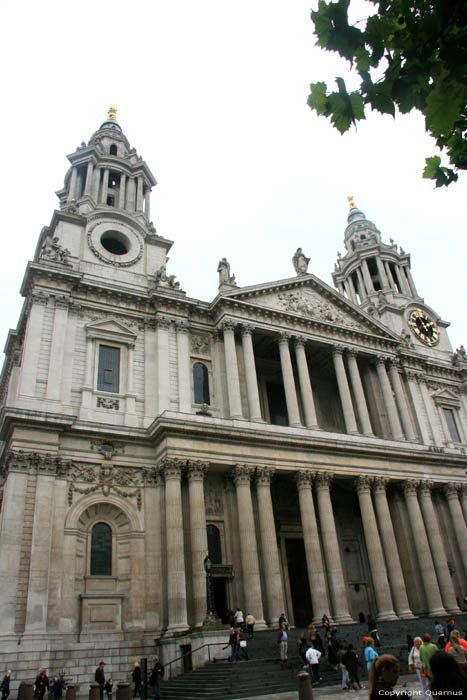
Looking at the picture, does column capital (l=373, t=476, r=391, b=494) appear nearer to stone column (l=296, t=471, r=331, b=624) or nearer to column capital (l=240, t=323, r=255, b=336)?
stone column (l=296, t=471, r=331, b=624)

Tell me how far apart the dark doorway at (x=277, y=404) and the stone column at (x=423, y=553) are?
8.20 m

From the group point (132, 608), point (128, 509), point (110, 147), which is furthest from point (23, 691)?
point (110, 147)

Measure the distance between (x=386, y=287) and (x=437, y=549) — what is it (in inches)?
893

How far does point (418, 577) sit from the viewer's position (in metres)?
30.0

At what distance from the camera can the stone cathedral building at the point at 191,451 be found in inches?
916

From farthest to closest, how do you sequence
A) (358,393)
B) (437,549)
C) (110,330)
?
(358,393)
(437,549)
(110,330)

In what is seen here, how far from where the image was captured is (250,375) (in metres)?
30.7

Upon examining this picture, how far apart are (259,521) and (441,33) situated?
946 inches

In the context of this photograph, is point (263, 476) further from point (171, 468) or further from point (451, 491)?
point (451, 491)

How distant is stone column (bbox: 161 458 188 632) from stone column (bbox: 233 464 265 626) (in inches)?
114

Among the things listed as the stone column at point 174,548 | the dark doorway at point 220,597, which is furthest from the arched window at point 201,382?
the dark doorway at point 220,597

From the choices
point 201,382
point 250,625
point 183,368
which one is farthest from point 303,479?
point 183,368

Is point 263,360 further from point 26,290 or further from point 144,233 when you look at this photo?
point 26,290

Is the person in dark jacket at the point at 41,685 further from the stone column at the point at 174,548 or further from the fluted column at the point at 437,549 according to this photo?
the fluted column at the point at 437,549
